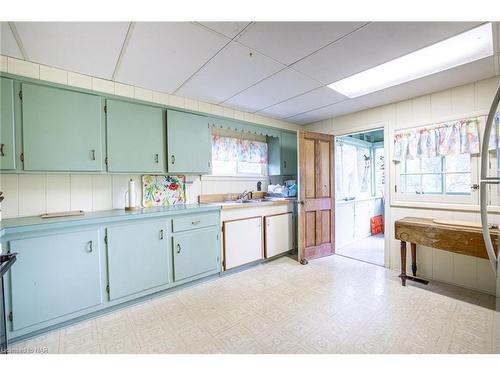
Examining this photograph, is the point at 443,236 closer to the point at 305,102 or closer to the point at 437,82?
the point at 437,82

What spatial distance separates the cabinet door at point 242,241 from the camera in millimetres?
2875

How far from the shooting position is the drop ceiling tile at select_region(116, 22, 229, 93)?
151cm

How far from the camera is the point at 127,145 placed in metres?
2.31

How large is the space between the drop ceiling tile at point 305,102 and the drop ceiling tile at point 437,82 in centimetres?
38

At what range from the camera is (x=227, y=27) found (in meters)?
1.48

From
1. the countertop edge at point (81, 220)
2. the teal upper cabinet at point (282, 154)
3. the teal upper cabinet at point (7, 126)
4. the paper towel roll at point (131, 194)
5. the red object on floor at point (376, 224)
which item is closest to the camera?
the countertop edge at point (81, 220)

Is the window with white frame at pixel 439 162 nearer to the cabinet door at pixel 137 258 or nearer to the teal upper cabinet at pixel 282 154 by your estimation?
the teal upper cabinet at pixel 282 154

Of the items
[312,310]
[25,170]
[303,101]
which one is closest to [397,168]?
[303,101]

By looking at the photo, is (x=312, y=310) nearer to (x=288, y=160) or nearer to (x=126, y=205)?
(x=126, y=205)

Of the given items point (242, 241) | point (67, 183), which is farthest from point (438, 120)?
point (67, 183)

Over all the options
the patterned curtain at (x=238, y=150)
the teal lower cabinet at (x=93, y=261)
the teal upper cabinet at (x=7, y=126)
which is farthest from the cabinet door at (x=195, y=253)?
the teal upper cabinet at (x=7, y=126)

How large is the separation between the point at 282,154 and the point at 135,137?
232cm

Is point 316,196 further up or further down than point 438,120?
further down

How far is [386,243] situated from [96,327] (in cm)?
347
